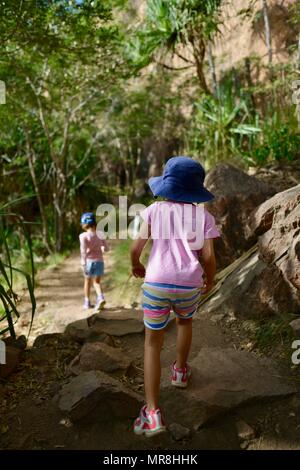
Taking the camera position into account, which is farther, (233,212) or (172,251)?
(233,212)

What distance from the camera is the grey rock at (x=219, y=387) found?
2178 millimetres

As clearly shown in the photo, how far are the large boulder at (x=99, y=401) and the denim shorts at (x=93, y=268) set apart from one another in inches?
98.1

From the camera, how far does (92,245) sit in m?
4.67

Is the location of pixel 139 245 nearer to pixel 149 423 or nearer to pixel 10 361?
pixel 149 423

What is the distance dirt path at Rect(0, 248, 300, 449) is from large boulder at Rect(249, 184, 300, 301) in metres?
0.57

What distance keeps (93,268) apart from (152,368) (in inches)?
108

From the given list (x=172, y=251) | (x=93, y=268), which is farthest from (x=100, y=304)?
(x=172, y=251)

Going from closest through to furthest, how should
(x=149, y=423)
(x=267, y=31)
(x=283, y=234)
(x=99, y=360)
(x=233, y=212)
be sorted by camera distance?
(x=149, y=423), (x=99, y=360), (x=283, y=234), (x=233, y=212), (x=267, y=31)

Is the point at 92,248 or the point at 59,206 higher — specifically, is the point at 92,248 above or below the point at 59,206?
above

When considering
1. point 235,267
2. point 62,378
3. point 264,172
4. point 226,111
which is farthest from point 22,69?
point 62,378

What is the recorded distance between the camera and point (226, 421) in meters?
2.15

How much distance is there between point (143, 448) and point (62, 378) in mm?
824

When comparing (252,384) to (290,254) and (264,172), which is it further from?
(264,172)

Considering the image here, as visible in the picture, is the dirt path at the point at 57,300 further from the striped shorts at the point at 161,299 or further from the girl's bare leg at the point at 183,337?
the striped shorts at the point at 161,299
